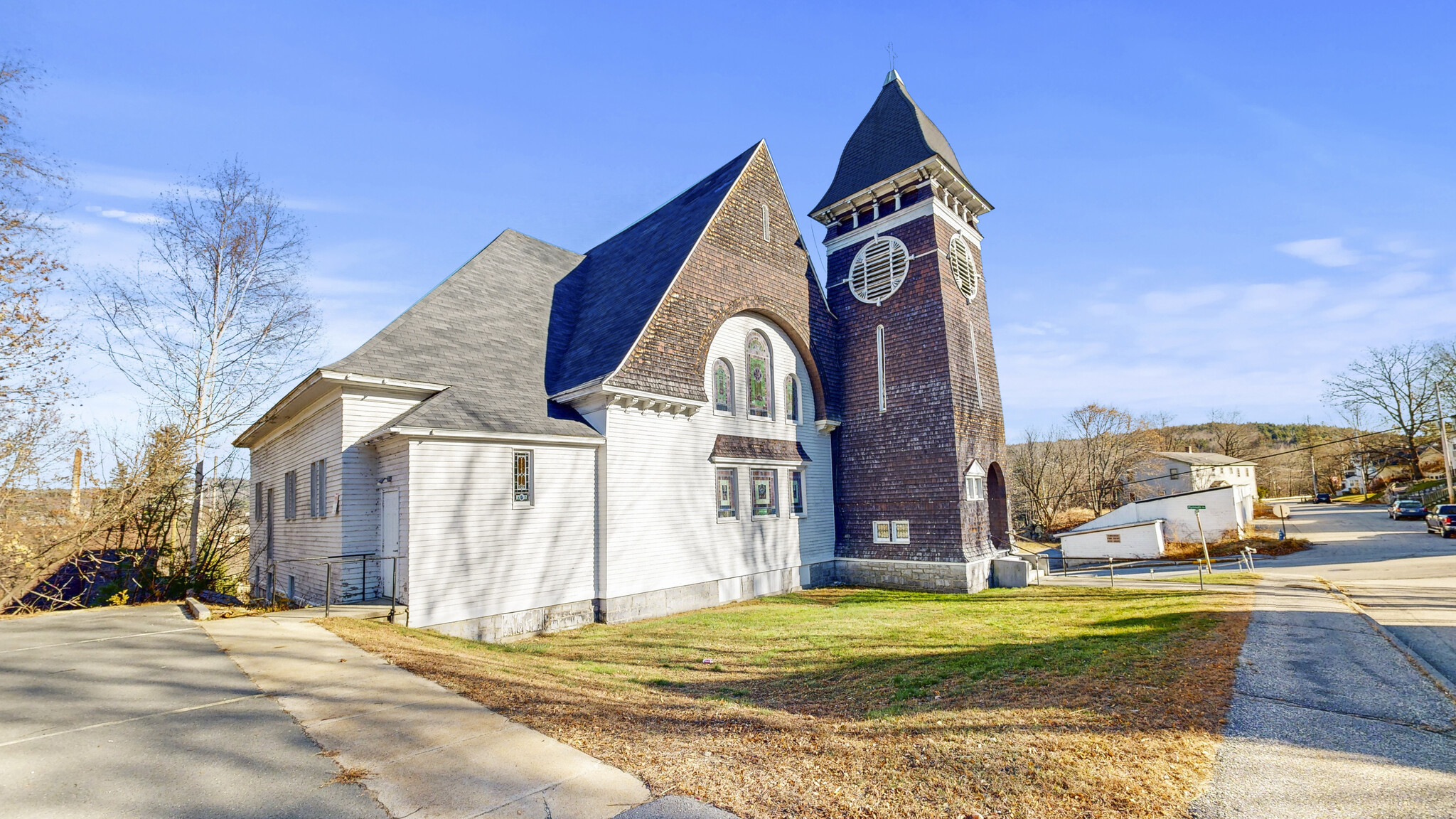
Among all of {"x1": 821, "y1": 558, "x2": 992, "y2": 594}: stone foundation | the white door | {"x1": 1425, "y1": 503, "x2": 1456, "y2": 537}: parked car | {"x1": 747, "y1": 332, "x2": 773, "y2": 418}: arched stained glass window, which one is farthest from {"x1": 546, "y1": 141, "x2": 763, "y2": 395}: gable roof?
{"x1": 1425, "y1": 503, "x2": 1456, "y2": 537}: parked car

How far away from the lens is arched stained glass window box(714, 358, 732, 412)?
16.9 meters

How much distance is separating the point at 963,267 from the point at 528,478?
15.3 metres

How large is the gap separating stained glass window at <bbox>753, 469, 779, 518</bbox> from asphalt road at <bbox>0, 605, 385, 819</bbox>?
1220 centimetres

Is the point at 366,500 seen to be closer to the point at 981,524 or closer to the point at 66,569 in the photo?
the point at 66,569

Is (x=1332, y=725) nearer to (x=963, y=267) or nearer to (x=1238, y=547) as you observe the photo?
(x=963, y=267)

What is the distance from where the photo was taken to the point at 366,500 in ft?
40.5

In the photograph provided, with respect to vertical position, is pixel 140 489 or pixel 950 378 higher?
pixel 950 378

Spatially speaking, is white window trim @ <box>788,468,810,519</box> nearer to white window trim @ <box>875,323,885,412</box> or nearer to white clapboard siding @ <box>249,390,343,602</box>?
white window trim @ <box>875,323,885,412</box>

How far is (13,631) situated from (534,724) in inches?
465

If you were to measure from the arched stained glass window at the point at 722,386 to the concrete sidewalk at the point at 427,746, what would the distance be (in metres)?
10.6

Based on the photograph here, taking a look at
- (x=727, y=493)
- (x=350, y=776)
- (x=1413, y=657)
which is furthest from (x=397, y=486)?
(x=1413, y=657)

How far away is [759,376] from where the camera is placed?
1825 cm

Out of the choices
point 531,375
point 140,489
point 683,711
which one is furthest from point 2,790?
point 140,489

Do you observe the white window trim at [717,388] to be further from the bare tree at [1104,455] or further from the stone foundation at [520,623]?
the bare tree at [1104,455]
